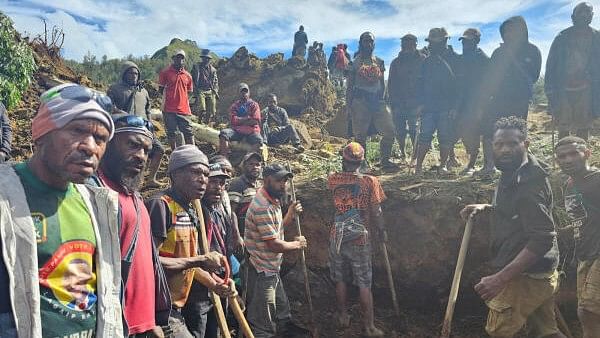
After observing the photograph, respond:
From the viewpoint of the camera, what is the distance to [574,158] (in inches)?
135

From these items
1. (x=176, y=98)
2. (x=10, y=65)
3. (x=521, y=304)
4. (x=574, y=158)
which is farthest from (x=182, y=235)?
(x=10, y=65)

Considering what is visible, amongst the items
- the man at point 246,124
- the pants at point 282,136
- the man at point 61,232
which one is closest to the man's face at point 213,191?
the man at point 61,232

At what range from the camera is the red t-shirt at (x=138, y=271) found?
217cm

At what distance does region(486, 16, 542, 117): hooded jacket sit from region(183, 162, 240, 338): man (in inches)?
165

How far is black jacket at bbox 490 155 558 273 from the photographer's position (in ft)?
10.3

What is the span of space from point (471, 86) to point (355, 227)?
303 cm

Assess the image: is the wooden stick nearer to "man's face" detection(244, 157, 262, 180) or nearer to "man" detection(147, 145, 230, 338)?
"man" detection(147, 145, 230, 338)

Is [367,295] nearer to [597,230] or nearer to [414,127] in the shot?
[597,230]

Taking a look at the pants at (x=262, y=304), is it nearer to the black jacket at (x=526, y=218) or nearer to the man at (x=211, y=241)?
the man at (x=211, y=241)

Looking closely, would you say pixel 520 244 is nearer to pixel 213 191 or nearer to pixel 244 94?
pixel 213 191

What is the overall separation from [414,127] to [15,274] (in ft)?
22.6

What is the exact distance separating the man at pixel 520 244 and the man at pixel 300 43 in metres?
15.9

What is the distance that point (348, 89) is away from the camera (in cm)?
727

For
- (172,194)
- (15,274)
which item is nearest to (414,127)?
(172,194)
